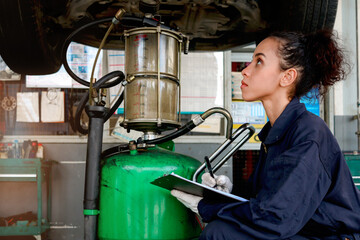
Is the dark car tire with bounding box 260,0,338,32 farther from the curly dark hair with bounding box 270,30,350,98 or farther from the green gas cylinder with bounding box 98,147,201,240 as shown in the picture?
the green gas cylinder with bounding box 98,147,201,240

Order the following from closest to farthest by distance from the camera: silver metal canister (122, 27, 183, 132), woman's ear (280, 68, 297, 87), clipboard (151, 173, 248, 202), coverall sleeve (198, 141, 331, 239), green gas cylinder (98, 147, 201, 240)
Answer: coverall sleeve (198, 141, 331, 239) < clipboard (151, 173, 248, 202) < woman's ear (280, 68, 297, 87) < green gas cylinder (98, 147, 201, 240) < silver metal canister (122, 27, 183, 132)

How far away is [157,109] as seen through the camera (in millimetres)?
1575

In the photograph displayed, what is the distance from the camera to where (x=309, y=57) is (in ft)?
4.32

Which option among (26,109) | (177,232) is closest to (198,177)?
(177,232)

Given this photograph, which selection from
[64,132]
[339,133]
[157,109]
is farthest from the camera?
[339,133]

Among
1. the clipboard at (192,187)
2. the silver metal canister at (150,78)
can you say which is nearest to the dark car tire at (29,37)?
the silver metal canister at (150,78)

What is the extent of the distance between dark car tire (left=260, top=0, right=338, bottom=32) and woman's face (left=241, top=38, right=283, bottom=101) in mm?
420

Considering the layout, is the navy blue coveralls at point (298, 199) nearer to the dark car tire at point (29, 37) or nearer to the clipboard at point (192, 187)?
the clipboard at point (192, 187)

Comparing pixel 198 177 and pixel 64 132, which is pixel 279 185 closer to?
pixel 198 177

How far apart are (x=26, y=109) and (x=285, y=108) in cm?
274

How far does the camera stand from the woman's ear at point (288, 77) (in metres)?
1.27

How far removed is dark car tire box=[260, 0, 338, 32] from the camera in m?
1.61

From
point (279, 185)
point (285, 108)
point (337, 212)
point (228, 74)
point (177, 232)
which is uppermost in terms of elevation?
point (228, 74)

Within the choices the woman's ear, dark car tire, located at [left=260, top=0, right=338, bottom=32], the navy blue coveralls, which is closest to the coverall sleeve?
the navy blue coveralls
